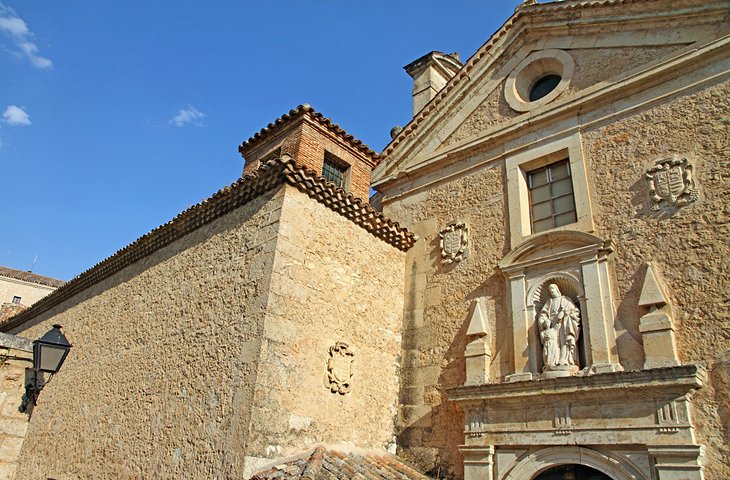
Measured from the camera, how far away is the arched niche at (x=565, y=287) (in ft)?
20.9

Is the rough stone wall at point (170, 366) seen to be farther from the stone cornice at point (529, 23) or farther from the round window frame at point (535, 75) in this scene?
the round window frame at point (535, 75)

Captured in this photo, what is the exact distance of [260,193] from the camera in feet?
25.6

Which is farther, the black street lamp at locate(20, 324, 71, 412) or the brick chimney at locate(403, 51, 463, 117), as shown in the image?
the brick chimney at locate(403, 51, 463, 117)

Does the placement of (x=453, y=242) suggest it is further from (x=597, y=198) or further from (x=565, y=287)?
(x=597, y=198)

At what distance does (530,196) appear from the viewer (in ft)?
26.6

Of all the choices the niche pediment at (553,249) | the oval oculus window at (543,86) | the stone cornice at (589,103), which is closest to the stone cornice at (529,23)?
the stone cornice at (589,103)

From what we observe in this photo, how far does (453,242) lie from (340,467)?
387 centimetres

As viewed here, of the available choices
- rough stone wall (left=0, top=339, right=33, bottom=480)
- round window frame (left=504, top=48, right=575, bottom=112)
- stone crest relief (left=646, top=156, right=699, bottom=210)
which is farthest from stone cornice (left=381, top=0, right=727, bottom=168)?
rough stone wall (left=0, top=339, right=33, bottom=480)

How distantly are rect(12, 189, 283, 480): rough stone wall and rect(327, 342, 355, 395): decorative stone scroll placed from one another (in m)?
1.17

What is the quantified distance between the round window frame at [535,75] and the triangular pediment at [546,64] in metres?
0.02

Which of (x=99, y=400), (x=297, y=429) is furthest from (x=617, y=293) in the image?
(x=99, y=400)

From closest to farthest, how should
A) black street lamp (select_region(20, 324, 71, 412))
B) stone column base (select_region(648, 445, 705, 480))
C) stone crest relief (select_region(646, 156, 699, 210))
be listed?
stone column base (select_region(648, 445, 705, 480)) < black street lamp (select_region(20, 324, 71, 412)) < stone crest relief (select_region(646, 156, 699, 210))

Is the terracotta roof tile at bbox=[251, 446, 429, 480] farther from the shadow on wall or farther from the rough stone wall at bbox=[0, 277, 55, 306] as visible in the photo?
the rough stone wall at bbox=[0, 277, 55, 306]

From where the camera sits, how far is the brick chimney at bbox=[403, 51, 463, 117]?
37.1 feet
